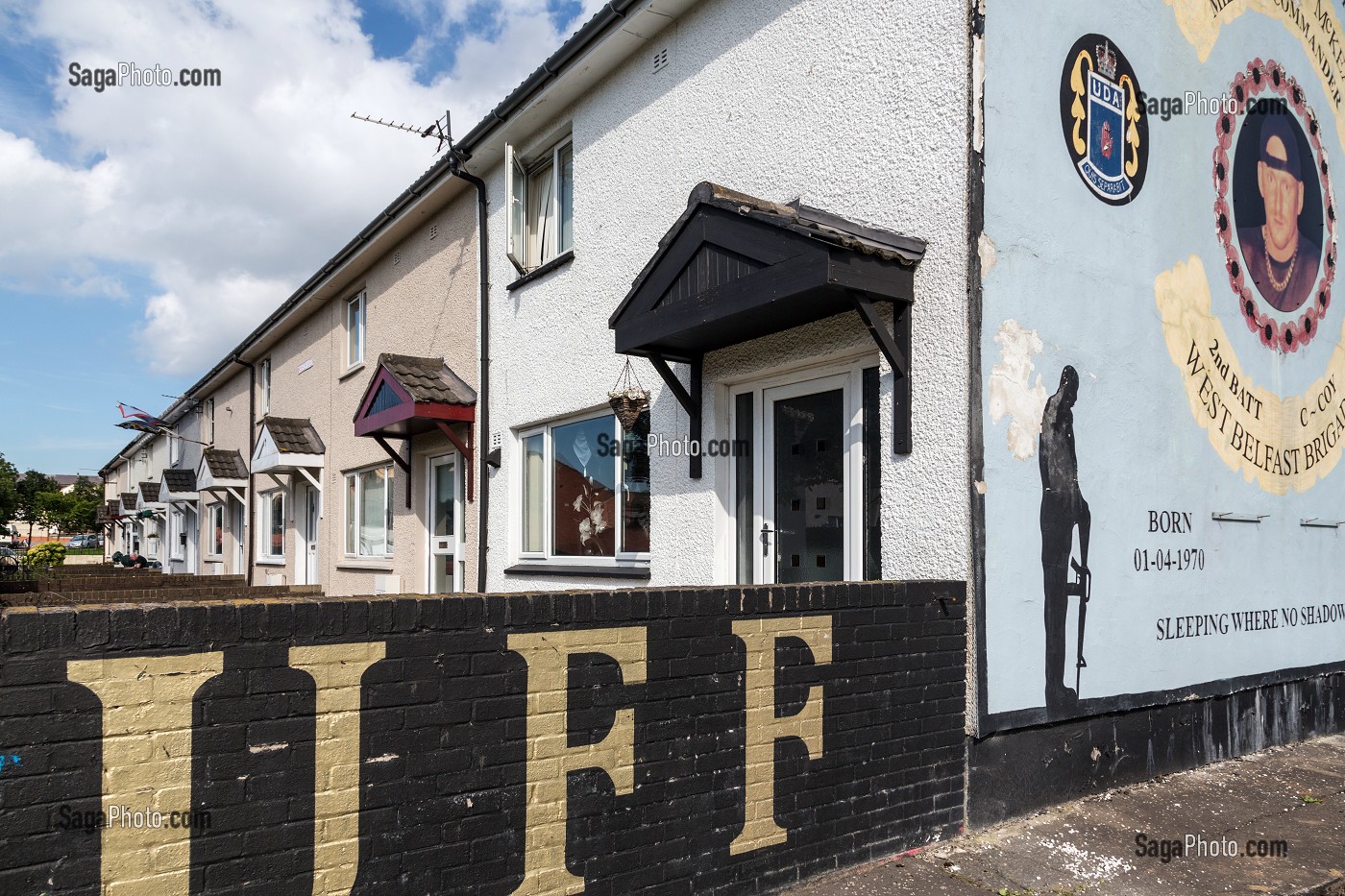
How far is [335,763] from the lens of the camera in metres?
3.09

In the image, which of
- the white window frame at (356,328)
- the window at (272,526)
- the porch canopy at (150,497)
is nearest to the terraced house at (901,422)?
the white window frame at (356,328)

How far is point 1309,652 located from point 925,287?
456cm

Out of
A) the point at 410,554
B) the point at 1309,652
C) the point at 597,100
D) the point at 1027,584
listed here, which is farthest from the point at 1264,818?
the point at 410,554

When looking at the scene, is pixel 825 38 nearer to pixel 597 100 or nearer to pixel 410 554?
pixel 597 100

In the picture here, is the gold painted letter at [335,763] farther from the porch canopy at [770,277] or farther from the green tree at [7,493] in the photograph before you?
the green tree at [7,493]

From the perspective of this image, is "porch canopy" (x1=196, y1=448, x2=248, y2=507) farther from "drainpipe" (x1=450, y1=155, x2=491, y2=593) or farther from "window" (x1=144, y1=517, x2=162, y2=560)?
"window" (x1=144, y1=517, x2=162, y2=560)

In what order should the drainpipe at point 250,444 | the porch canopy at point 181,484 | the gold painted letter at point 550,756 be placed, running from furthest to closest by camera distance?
the porch canopy at point 181,484, the drainpipe at point 250,444, the gold painted letter at point 550,756

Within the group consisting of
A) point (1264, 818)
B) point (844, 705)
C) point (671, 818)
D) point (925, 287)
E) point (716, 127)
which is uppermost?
point (716, 127)

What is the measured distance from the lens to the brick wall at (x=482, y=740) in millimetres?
2705

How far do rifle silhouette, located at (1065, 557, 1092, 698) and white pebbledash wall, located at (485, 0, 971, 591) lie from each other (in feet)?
2.92

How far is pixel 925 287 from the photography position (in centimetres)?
504

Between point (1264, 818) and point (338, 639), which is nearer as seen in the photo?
point (338, 639)

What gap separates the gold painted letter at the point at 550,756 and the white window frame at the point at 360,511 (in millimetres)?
8403

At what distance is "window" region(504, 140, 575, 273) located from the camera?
8812 millimetres
